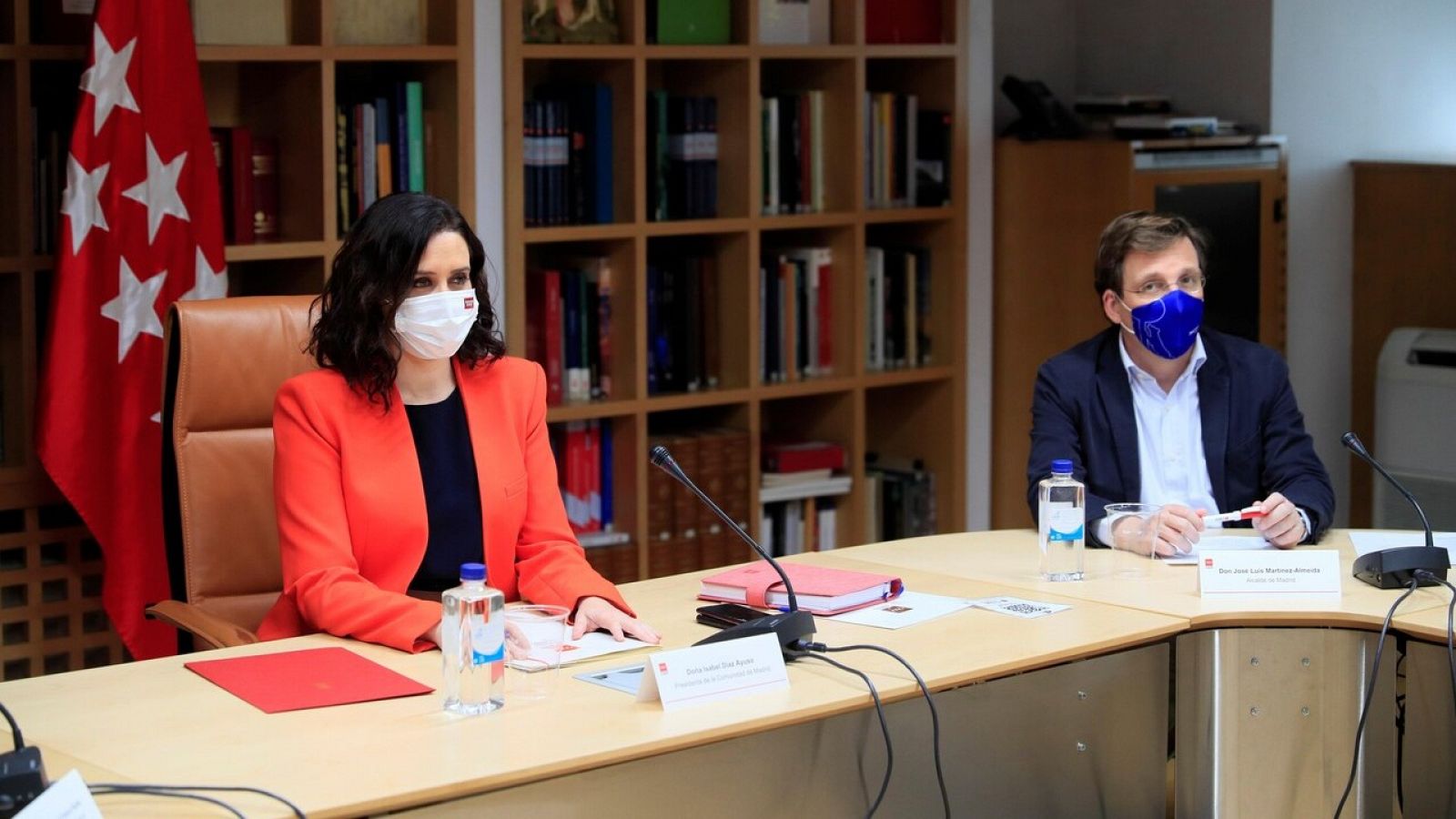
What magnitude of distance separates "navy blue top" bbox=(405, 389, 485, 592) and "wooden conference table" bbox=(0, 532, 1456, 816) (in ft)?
0.82

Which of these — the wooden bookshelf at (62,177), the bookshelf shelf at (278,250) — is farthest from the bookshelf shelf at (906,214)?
the bookshelf shelf at (278,250)

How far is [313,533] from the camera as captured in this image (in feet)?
7.95

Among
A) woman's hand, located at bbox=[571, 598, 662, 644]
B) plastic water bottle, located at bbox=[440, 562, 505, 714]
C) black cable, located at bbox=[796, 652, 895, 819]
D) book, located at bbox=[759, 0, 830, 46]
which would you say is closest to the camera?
plastic water bottle, located at bbox=[440, 562, 505, 714]

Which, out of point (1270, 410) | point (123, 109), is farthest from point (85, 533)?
point (1270, 410)

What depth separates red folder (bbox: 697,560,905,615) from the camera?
8.07ft

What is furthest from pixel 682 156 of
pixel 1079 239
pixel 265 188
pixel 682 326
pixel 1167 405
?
pixel 1167 405

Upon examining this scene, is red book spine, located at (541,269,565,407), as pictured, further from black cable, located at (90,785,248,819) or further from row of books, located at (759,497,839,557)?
black cable, located at (90,785,248,819)

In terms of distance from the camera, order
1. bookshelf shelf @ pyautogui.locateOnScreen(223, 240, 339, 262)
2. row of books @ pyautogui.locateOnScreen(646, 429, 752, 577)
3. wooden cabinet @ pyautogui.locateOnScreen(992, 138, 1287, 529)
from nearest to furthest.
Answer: bookshelf shelf @ pyautogui.locateOnScreen(223, 240, 339, 262), row of books @ pyautogui.locateOnScreen(646, 429, 752, 577), wooden cabinet @ pyautogui.locateOnScreen(992, 138, 1287, 529)

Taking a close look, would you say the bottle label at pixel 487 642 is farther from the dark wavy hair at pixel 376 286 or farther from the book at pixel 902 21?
the book at pixel 902 21

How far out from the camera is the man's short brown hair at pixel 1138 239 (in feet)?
10.0

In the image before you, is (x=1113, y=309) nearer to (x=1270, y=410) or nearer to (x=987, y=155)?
(x=1270, y=410)

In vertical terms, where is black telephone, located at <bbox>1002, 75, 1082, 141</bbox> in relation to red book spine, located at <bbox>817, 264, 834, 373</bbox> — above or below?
above

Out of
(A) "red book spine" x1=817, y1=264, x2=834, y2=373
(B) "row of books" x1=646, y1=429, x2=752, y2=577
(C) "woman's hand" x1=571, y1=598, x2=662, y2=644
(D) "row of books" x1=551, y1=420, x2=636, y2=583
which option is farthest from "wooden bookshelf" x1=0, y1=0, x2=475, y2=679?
(C) "woman's hand" x1=571, y1=598, x2=662, y2=644

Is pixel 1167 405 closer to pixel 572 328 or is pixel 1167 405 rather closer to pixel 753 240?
pixel 753 240
